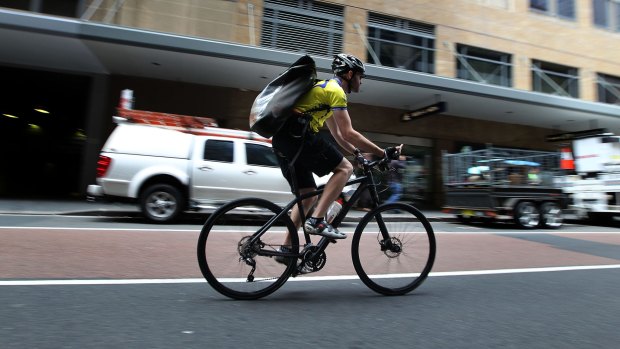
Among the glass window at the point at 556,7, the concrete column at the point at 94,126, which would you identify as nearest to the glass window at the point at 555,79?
the glass window at the point at 556,7

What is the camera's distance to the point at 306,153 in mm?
3301

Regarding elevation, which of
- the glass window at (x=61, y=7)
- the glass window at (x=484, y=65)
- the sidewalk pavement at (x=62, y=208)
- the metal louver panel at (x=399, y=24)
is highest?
the metal louver panel at (x=399, y=24)

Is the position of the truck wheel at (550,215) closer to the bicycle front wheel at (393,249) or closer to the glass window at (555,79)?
the bicycle front wheel at (393,249)

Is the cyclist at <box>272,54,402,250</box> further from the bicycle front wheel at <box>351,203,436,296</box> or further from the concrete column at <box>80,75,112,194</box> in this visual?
the concrete column at <box>80,75,112,194</box>

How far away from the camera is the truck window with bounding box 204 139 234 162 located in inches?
349

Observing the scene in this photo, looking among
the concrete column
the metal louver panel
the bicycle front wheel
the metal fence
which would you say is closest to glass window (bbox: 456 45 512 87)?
the metal louver panel

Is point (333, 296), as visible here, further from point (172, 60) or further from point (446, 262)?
point (172, 60)

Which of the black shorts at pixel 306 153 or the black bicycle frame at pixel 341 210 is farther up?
the black shorts at pixel 306 153

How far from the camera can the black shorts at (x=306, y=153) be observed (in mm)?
3271

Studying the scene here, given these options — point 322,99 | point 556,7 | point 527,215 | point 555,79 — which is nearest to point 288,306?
point 322,99

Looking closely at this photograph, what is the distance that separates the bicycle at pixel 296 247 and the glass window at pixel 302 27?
1155 cm

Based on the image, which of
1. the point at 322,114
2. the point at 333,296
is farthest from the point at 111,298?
the point at 322,114

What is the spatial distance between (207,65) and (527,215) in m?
9.53

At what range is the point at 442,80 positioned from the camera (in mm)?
13266
